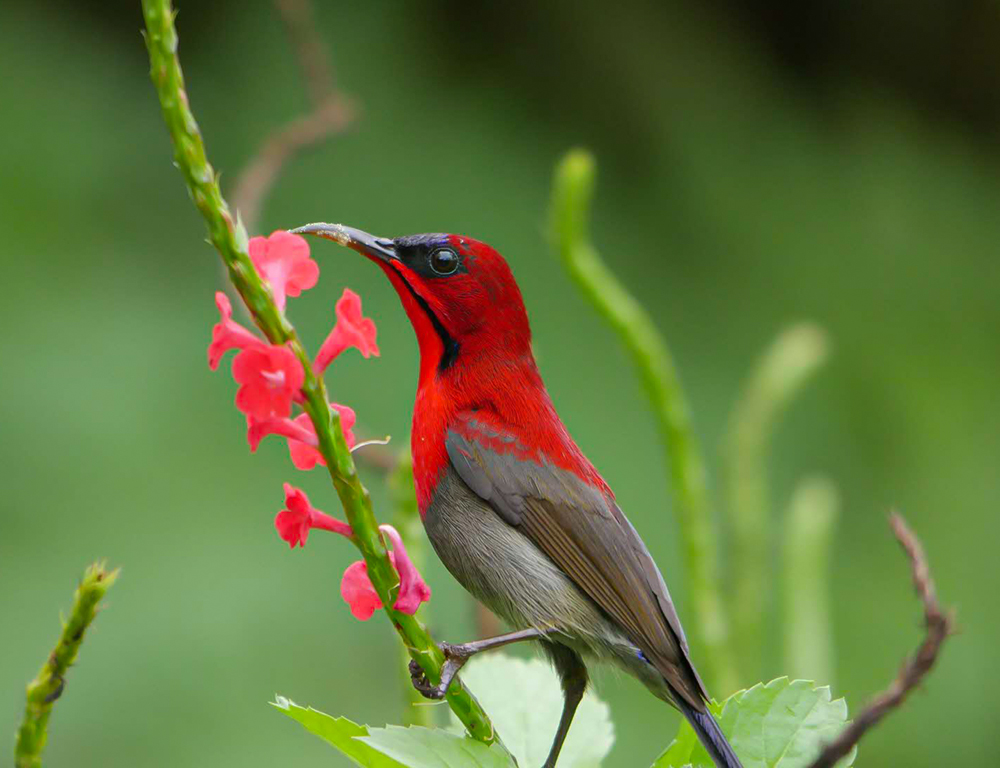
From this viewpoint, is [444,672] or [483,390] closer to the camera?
[444,672]

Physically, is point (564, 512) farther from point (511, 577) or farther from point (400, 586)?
point (400, 586)

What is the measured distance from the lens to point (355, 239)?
1533 mm

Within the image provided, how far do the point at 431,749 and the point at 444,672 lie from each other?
12 centimetres

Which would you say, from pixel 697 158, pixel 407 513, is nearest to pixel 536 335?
pixel 697 158

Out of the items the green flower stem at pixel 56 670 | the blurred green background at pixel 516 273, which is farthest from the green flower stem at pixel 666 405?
the blurred green background at pixel 516 273

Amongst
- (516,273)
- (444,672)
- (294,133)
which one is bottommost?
(444,672)

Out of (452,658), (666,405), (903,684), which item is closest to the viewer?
(903,684)

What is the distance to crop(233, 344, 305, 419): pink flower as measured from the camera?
1119 millimetres

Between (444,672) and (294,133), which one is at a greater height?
(294,133)

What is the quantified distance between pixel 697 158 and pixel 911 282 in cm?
131

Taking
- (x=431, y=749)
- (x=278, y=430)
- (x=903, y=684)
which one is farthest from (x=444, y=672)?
(x=903, y=684)

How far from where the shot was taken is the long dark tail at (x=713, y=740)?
1.31 meters

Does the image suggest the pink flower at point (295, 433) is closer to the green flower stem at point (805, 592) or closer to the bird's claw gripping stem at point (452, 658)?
the bird's claw gripping stem at point (452, 658)

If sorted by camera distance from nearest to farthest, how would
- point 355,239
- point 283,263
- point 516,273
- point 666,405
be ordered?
point 283,263
point 355,239
point 666,405
point 516,273
